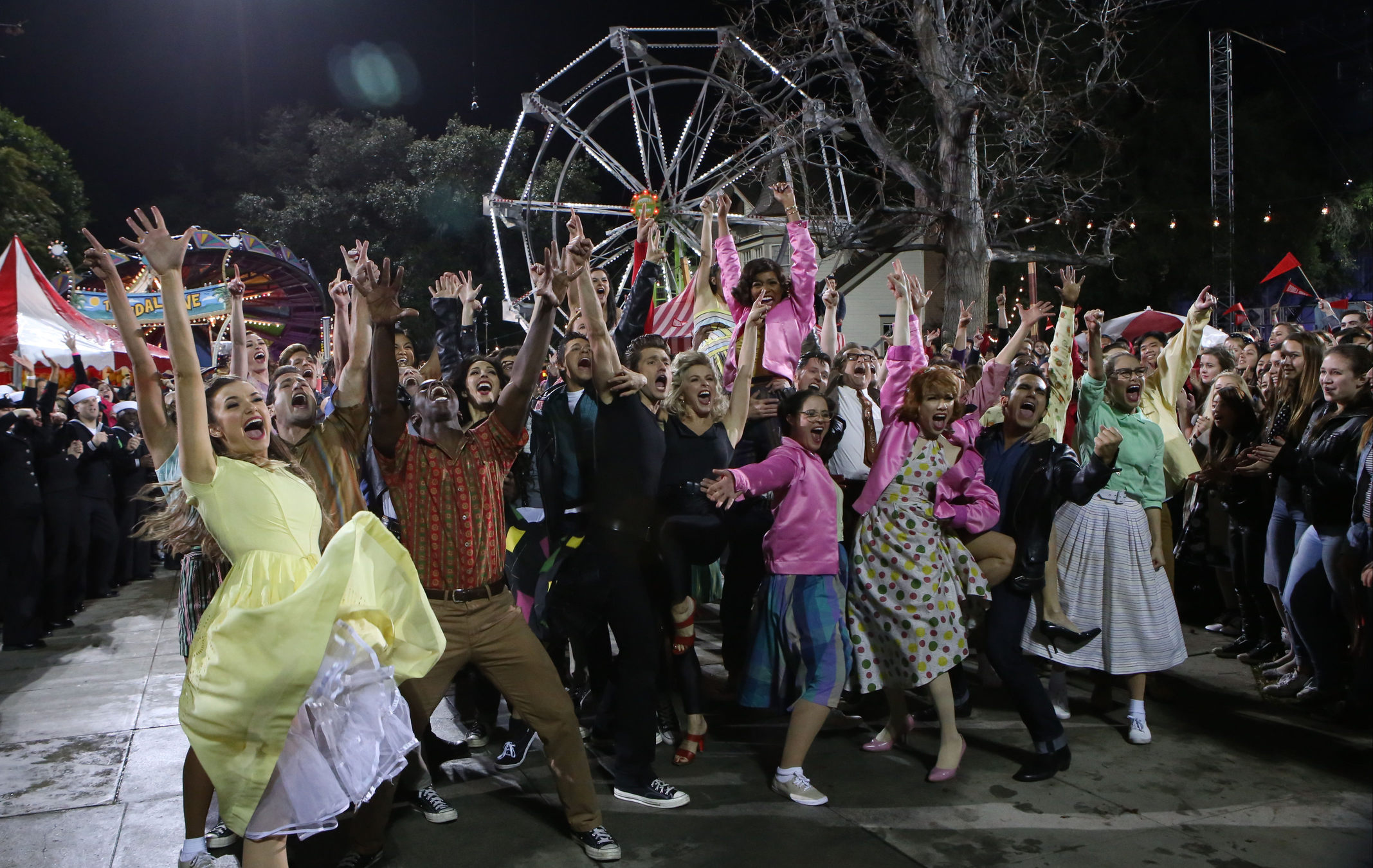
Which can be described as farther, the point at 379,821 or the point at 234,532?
the point at 379,821

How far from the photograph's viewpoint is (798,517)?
4367mm

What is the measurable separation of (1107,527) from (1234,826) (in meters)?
1.58

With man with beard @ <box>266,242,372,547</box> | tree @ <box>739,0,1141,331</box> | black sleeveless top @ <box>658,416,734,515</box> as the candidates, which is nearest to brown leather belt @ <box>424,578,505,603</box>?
man with beard @ <box>266,242,372,547</box>

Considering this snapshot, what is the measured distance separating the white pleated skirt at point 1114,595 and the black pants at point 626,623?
83.1 inches

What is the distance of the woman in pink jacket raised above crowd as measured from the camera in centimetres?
439

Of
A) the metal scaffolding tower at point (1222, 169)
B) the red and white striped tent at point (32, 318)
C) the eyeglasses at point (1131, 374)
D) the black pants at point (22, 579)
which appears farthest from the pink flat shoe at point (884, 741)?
the metal scaffolding tower at point (1222, 169)

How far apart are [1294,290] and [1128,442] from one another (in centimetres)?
1622

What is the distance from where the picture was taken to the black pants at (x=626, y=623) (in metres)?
4.05

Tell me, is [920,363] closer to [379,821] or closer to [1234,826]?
[1234,826]

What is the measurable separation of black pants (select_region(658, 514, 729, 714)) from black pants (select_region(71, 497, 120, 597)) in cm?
655

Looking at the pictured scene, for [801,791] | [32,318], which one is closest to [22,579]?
[801,791]

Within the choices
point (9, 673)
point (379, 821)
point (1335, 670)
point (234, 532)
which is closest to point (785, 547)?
point (379, 821)

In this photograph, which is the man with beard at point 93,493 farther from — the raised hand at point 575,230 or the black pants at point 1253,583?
the black pants at point 1253,583

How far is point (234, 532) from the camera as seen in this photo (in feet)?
10.2
